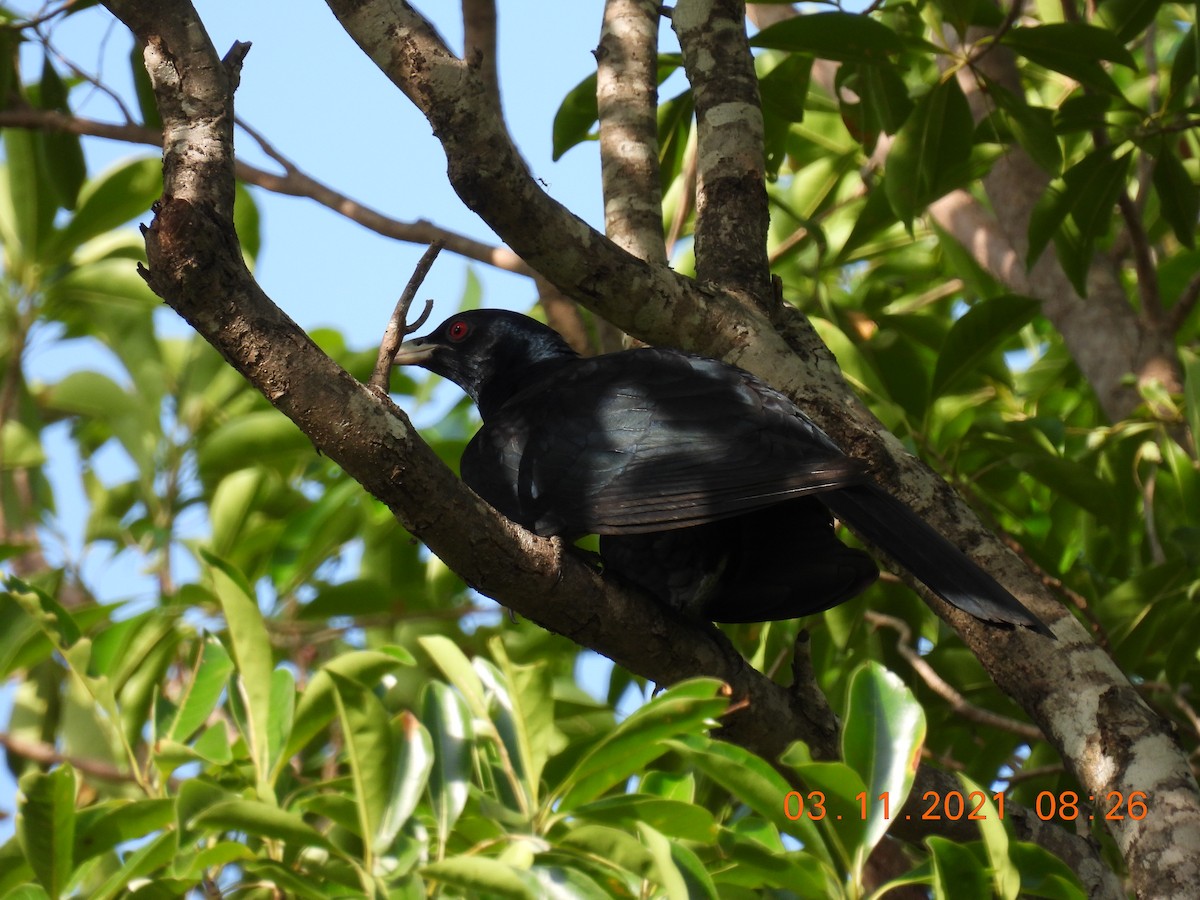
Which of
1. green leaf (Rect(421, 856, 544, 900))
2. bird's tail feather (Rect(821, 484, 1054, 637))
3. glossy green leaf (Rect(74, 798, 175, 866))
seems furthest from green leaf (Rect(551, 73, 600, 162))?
green leaf (Rect(421, 856, 544, 900))

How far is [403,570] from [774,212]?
2.04 metres

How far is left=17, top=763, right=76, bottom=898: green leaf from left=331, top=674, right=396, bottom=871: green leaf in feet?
1.53

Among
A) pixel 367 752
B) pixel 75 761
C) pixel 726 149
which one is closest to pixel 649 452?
pixel 726 149

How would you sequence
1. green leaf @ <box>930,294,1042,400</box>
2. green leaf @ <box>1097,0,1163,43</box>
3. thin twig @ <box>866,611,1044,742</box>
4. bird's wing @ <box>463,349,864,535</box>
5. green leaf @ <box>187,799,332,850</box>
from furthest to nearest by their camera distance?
green leaf @ <box>1097,0,1163,43</box>
green leaf @ <box>930,294,1042,400</box>
thin twig @ <box>866,611,1044,742</box>
bird's wing @ <box>463,349,864,535</box>
green leaf @ <box>187,799,332,850</box>

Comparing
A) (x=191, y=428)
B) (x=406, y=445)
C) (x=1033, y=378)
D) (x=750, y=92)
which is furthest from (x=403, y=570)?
(x=1033, y=378)

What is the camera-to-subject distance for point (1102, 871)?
2.68 m

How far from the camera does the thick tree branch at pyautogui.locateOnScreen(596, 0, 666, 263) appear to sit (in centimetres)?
346

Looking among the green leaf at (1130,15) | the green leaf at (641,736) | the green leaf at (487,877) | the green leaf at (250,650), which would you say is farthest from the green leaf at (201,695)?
the green leaf at (1130,15)

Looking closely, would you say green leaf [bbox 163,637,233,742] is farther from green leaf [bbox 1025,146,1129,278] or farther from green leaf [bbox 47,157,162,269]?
green leaf [bbox 1025,146,1129,278]

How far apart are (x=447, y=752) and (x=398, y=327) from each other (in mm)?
795

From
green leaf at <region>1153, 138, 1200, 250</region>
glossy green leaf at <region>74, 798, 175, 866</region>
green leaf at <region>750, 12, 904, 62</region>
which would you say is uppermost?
green leaf at <region>750, 12, 904, 62</region>

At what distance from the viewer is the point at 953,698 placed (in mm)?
3432

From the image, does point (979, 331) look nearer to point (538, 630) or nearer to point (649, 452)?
point (649, 452)
